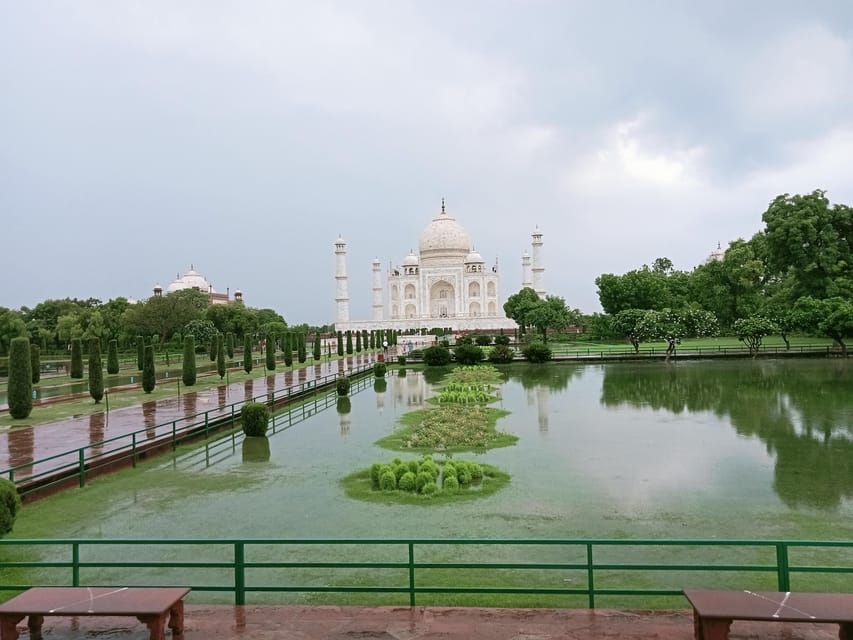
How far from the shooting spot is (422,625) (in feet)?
14.5

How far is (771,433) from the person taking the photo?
12367 millimetres

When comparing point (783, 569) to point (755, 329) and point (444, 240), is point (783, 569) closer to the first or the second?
point (755, 329)

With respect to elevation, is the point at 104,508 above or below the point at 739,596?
below

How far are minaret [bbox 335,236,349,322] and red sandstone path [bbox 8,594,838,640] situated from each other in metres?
60.3

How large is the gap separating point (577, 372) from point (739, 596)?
2309 centimetres

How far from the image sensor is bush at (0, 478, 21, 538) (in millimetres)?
6828

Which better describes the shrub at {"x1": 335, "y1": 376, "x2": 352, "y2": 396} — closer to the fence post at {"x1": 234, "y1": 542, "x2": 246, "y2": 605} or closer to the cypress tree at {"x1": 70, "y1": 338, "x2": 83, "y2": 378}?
the cypress tree at {"x1": 70, "y1": 338, "x2": 83, "y2": 378}

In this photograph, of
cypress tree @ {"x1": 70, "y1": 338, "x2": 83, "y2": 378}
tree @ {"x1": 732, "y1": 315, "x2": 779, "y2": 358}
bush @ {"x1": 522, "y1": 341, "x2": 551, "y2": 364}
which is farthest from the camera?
bush @ {"x1": 522, "y1": 341, "x2": 551, "y2": 364}

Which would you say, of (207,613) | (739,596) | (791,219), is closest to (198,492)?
(207,613)

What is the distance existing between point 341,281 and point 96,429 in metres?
51.1

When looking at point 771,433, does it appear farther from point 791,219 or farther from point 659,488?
point 791,219

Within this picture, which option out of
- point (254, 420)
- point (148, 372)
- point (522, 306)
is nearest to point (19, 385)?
point (148, 372)

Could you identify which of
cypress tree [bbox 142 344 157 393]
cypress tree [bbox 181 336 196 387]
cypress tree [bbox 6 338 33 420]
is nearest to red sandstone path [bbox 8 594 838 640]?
cypress tree [bbox 6 338 33 420]

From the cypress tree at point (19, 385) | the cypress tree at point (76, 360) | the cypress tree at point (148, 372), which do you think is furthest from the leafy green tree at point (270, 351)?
the cypress tree at point (19, 385)
